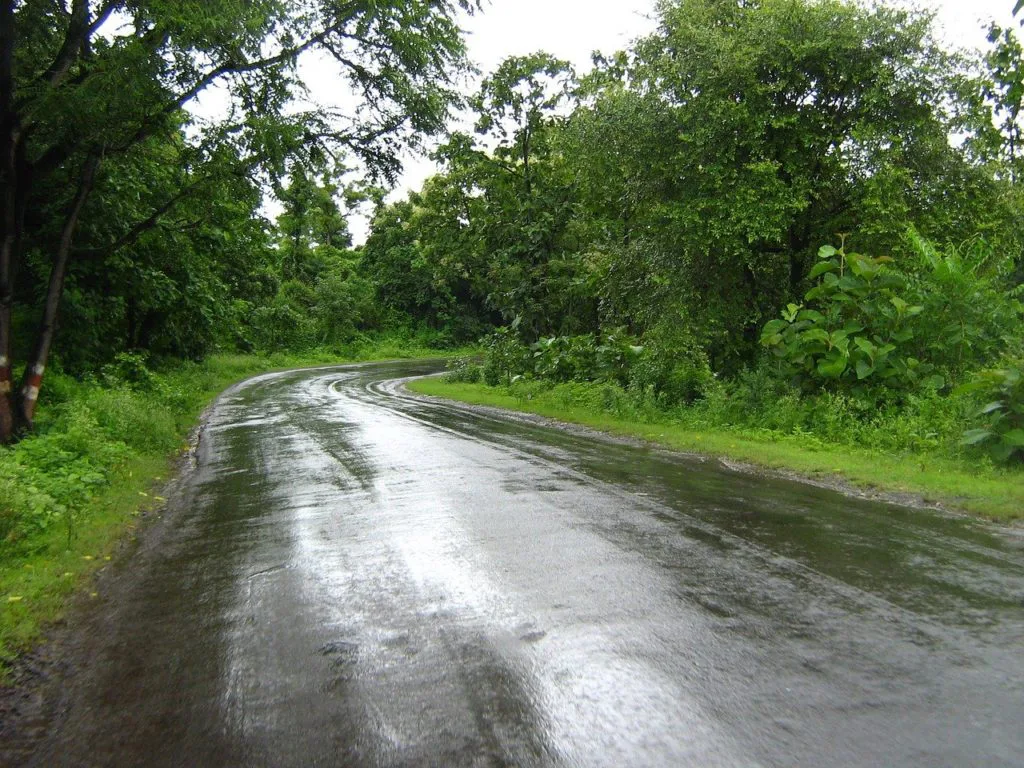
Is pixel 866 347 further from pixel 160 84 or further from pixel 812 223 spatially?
pixel 160 84

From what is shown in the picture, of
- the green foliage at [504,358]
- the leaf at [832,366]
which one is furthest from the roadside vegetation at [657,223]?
the green foliage at [504,358]

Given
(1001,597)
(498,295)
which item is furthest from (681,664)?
(498,295)

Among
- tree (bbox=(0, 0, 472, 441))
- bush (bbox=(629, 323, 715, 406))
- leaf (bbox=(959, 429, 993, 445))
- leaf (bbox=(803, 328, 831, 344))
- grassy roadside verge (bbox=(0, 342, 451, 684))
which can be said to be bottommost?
grassy roadside verge (bbox=(0, 342, 451, 684))

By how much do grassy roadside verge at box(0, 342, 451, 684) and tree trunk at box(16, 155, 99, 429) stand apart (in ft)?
1.44

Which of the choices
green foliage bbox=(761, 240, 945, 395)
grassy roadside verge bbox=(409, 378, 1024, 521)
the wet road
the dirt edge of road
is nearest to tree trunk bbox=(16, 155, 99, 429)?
the wet road

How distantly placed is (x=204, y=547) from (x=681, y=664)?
16.1ft

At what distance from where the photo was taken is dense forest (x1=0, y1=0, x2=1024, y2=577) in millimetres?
11180

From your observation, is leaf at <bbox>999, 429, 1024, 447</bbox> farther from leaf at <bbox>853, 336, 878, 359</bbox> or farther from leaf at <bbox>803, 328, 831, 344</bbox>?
leaf at <bbox>803, 328, 831, 344</bbox>

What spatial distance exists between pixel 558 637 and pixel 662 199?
569 inches

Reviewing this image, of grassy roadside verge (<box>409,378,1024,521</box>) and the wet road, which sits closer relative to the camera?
the wet road

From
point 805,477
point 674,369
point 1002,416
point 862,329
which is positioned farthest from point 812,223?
point 805,477

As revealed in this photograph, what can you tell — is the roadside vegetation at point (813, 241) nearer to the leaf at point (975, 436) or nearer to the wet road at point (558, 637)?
the leaf at point (975, 436)

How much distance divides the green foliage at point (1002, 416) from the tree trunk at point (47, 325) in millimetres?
13943

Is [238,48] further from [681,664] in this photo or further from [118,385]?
[681,664]
